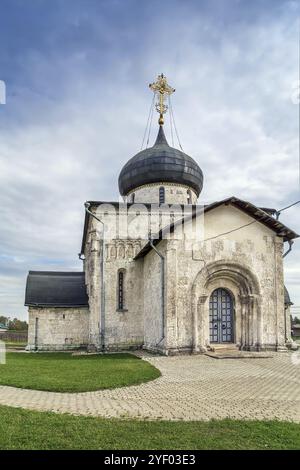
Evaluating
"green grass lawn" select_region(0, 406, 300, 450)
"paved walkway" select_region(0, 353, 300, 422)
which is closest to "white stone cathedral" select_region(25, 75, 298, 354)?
"paved walkway" select_region(0, 353, 300, 422)

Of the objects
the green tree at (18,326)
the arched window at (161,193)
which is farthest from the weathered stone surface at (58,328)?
the green tree at (18,326)

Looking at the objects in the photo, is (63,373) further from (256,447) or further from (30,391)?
(256,447)

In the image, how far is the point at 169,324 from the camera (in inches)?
534

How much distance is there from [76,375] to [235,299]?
302 inches

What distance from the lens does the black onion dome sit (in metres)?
19.4

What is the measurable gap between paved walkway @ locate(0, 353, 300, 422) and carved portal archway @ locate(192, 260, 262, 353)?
402 cm

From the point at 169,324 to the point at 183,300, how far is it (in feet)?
3.15

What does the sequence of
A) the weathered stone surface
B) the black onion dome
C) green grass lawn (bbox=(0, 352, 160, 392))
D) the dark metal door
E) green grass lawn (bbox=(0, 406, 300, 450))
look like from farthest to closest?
the black onion dome < the weathered stone surface < the dark metal door < green grass lawn (bbox=(0, 352, 160, 392)) < green grass lawn (bbox=(0, 406, 300, 450))

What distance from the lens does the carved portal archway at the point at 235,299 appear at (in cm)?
1409

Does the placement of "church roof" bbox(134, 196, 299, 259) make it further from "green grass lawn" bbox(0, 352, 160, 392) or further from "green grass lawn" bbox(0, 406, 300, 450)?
"green grass lawn" bbox(0, 406, 300, 450)

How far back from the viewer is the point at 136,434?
15.1 ft

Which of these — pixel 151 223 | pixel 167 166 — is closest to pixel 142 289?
pixel 151 223

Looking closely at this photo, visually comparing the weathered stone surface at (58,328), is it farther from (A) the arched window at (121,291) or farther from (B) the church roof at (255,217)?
(B) the church roof at (255,217)

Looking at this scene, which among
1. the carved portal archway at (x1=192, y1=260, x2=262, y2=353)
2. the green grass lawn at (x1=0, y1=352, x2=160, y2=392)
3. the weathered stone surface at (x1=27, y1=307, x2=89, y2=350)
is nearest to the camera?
the green grass lawn at (x1=0, y1=352, x2=160, y2=392)
